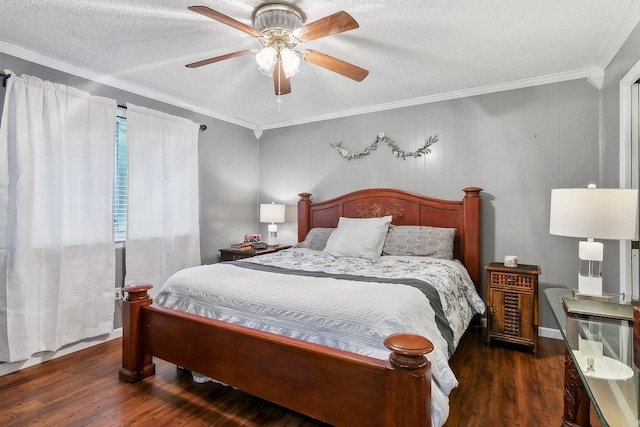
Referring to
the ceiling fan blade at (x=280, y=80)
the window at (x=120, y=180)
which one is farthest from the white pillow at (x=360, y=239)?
the window at (x=120, y=180)

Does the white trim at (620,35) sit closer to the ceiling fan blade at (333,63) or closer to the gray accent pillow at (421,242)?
the ceiling fan blade at (333,63)

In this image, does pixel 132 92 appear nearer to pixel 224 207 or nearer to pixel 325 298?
pixel 224 207

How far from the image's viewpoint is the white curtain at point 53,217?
2.44 metres

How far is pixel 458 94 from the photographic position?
11.3 ft

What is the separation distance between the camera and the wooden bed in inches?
50.4

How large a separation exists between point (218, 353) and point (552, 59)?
332 cm

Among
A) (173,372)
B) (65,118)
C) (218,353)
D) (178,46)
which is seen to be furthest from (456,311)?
(65,118)

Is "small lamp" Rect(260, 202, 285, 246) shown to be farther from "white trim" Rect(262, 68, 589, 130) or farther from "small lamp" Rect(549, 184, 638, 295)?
"small lamp" Rect(549, 184, 638, 295)

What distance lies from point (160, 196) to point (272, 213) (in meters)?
1.37

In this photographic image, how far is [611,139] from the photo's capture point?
2553mm

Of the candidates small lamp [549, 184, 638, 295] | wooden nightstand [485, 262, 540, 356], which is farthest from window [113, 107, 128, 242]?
small lamp [549, 184, 638, 295]

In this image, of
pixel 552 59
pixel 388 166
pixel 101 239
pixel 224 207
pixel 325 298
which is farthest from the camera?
pixel 224 207

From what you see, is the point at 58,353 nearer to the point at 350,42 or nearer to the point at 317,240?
the point at 317,240

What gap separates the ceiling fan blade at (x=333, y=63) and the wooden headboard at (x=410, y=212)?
169 cm
